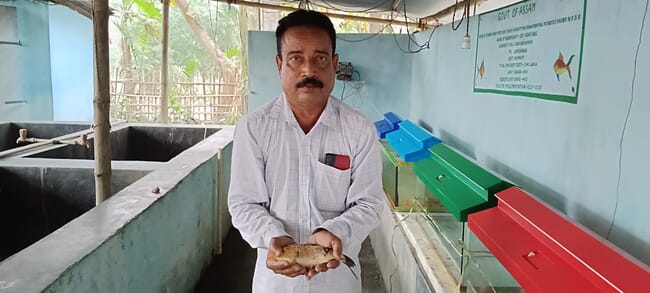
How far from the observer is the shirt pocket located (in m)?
1.47

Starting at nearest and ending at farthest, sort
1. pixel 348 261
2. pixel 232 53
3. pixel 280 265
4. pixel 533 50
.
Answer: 1. pixel 280 265
2. pixel 348 261
3. pixel 533 50
4. pixel 232 53

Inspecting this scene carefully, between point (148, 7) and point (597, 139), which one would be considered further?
point (148, 7)

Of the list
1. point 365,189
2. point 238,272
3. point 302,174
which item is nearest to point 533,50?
point 365,189

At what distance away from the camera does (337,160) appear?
1483 mm

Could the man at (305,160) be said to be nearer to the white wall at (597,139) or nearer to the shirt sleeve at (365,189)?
the shirt sleeve at (365,189)

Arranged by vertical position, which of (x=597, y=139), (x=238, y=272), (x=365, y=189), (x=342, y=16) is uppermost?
(x=342, y=16)

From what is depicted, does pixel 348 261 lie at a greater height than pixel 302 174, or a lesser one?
lesser

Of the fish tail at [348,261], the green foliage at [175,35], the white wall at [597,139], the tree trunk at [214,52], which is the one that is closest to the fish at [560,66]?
the white wall at [597,139]

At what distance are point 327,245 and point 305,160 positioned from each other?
280 mm

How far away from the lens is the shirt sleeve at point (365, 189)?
Answer: 4.76 feet

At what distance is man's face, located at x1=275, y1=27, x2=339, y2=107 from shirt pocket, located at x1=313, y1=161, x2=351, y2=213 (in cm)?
22

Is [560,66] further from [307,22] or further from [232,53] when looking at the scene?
[232,53]

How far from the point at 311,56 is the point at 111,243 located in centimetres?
119

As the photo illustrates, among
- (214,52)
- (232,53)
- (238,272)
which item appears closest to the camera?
(238,272)
